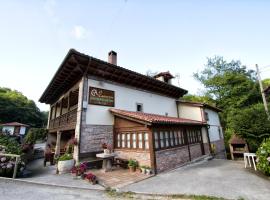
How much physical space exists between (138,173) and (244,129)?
29.7 feet

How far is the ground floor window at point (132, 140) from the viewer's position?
8422 millimetres

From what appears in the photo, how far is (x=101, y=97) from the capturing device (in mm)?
10297

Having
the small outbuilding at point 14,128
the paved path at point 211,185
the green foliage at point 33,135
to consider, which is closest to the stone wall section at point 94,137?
the paved path at point 211,185

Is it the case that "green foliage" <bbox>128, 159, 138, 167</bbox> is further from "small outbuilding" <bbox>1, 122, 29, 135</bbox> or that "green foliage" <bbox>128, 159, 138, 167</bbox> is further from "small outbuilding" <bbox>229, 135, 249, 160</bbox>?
"small outbuilding" <bbox>1, 122, 29, 135</bbox>

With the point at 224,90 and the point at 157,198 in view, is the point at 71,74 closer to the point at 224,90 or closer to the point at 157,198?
the point at 157,198

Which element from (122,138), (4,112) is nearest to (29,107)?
(4,112)

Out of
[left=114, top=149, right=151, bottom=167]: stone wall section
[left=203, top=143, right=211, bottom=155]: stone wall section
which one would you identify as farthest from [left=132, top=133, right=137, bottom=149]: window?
[left=203, top=143, right=211, bottom=155]: stone wall section

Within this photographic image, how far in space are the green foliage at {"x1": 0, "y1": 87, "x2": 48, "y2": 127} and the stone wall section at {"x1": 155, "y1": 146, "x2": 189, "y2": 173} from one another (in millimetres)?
40693

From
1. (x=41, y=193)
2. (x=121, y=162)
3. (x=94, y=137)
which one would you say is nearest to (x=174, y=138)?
(x=121, y=162)

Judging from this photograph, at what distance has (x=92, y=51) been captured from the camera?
10148 millimetres

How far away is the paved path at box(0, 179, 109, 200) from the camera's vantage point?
16.5ft

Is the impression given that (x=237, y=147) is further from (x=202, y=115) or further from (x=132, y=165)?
(x=132, y=165)

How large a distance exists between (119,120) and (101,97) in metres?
1.97

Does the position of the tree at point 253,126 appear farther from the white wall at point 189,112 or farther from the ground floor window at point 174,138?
the white wall at point 189,112
